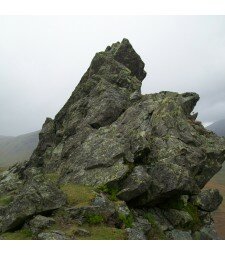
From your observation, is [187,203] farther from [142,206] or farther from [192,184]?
[142,206]

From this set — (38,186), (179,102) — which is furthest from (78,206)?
(179,102)

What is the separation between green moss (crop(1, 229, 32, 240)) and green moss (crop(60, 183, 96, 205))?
5086 mm

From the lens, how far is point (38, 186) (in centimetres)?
2717

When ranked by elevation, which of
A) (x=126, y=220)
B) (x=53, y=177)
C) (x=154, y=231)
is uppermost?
(x=53, y=177)

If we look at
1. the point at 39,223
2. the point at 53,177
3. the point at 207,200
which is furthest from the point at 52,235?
the point at 207,200

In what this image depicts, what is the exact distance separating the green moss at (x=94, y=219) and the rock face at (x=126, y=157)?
1.87ft

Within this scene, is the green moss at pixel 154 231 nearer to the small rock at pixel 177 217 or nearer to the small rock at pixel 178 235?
the small rock at pixel 178 235

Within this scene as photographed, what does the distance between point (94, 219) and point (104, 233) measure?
2.10 m

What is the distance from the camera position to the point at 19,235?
22984mm

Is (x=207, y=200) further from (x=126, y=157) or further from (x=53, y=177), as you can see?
(x=53, y=177)

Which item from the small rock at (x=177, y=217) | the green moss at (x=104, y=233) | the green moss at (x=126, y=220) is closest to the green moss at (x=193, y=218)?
the small rock at (x=177, y=217)

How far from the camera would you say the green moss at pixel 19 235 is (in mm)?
22547

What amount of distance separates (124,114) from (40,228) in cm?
2238

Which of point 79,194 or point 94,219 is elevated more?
point 79,194
